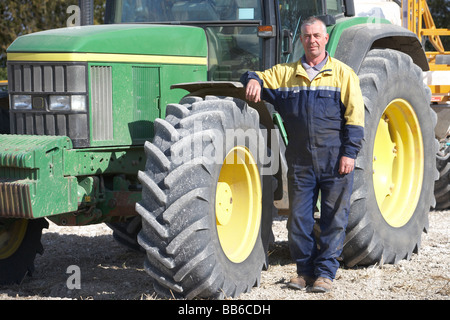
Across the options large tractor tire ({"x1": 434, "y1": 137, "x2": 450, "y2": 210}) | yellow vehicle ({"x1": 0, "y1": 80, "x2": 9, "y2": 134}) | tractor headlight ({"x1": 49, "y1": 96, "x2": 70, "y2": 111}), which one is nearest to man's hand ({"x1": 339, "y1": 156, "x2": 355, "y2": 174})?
tractor headlight ({"x1": 49, "y1": 96, "x2": 70, "y2": 111})

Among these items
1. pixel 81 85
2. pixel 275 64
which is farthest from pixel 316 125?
pixel 81 85

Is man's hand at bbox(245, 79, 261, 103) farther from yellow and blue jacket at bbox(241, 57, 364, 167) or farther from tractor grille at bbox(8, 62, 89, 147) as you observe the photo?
tractor grille at bbox(8, 62, 89, 147)

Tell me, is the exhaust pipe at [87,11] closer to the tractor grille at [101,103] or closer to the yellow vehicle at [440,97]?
the tractor grille at [101,103]

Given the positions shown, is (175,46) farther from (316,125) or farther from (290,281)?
(290,281)

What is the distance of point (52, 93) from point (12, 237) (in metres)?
1.36

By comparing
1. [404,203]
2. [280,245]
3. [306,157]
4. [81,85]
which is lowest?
[280,245]

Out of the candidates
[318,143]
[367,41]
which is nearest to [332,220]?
[318,143]

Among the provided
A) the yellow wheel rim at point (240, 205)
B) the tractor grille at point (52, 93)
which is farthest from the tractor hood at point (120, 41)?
the yellow wheel rim at point (240, 205)

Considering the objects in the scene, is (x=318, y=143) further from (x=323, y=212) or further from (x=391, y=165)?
(x=391, y=165)

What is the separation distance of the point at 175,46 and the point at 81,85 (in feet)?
2.68

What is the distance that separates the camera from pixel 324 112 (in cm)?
493

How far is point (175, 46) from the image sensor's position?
212 inches

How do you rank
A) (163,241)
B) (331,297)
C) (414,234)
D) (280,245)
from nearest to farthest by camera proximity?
(163,241) < (331,297) < (414,234) < (280,245)

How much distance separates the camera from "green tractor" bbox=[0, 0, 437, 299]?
4457mm
